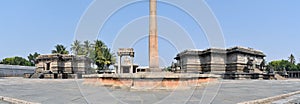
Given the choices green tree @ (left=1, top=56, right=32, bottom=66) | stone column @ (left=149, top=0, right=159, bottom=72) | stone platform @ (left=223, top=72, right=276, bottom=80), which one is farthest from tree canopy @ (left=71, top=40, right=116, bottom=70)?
stone column @ (left=149, top=0, right=159, bottom=72)

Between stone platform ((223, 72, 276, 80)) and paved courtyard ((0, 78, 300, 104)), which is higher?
paved courtyard ((0, 78, 300, 104))

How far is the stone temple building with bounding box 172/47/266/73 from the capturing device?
102 feet

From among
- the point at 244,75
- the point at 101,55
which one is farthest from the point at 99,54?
the point at 244,75

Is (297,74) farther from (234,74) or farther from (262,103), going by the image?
(262,103)

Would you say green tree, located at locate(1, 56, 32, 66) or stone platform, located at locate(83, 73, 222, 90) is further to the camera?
green tree, located at locate(1, 56, 32, 66)

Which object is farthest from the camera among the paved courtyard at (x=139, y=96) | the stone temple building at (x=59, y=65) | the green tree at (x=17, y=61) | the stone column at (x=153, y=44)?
the green tree at (x=17, y=61)

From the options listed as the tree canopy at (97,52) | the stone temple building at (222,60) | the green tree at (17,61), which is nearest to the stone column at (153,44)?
the stone temple building at (222,60)

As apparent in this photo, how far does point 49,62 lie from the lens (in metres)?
39.6

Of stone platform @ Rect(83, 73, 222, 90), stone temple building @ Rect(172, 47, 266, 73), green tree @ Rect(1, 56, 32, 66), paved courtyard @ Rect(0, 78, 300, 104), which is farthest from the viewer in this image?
green tree @ Rect(1, 56, 32, 66)

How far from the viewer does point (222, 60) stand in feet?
106

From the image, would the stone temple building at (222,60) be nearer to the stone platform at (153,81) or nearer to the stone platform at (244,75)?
the stone platform at (244,75)

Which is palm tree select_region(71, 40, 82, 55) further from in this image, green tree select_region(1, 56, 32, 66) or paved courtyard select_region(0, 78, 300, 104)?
paved courtyard select_region(0, 78, 300, 104)

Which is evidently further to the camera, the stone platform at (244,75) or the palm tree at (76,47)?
the palm tree at (76,47)

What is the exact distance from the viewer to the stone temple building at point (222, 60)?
102ft
